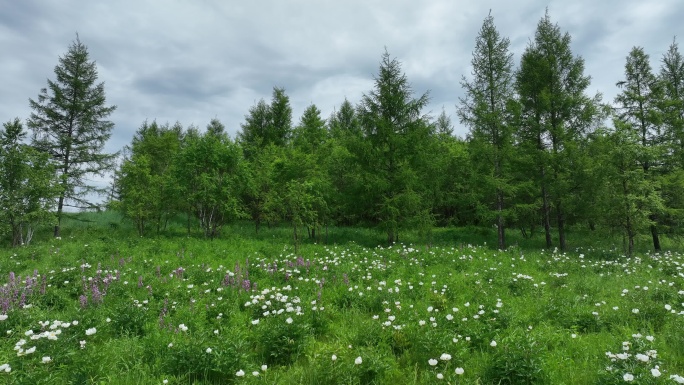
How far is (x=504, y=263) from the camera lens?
11.1 metres

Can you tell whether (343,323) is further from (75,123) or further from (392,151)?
(75,123)

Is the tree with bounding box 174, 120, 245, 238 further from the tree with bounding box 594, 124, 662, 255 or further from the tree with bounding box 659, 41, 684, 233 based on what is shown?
the tree with bounding box 659, 41, 684, 233

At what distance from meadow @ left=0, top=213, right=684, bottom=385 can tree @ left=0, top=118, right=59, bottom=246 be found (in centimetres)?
673

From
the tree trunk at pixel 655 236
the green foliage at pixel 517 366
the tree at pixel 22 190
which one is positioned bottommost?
the green foliage at pixel 517 366

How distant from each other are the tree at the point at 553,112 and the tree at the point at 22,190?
24778 millimetres

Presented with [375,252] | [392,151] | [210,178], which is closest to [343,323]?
[375,252]

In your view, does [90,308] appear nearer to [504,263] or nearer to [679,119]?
[504,263]

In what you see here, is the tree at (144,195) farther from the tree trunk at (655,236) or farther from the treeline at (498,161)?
the tree trunk at (655,236)

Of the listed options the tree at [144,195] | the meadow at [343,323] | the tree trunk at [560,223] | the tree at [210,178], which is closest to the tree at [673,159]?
the tree trunk at [560,223]

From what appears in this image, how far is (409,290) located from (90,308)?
6389 mm

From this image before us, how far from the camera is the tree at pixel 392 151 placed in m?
17.1

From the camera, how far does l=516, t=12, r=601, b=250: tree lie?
17094 mm

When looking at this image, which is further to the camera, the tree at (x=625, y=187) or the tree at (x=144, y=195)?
the tree at (x=144, y=195)

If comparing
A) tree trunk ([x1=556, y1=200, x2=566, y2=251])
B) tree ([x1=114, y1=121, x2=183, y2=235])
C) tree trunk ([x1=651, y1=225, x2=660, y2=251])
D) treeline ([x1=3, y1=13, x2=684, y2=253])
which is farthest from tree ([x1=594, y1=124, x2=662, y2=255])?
tree ([x1=114, y1=121, x2=183, y2=235])
